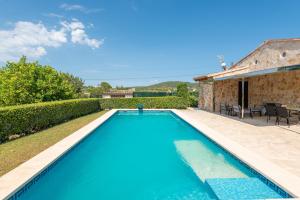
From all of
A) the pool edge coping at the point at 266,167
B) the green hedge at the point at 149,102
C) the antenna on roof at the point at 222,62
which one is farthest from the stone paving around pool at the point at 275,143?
the antenna on roof at the point at 222,62

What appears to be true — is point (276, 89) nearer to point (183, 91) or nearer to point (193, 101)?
point (193, 101)

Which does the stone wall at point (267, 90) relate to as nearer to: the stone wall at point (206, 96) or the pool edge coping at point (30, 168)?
the stone wall at point (206, 96)

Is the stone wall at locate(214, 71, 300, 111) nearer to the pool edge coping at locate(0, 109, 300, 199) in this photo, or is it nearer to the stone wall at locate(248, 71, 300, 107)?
the stone wall at locate(248, 71, 300, 107)

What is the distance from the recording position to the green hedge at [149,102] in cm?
2236

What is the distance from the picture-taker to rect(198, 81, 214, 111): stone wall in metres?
18.7

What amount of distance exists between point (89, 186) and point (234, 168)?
364 centimetres

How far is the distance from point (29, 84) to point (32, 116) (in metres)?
6.98

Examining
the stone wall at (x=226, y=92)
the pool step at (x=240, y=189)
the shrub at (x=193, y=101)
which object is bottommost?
the pool step at (x=240, y=189)

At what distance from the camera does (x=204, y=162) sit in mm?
6246

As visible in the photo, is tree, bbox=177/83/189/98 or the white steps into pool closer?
the white steps into pool

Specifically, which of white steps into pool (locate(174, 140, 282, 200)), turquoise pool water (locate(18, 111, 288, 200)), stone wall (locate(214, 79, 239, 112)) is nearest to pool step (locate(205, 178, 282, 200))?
white steps into pool (locate(174, 140, 282, 200))

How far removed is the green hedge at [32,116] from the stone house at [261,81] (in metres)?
10.7

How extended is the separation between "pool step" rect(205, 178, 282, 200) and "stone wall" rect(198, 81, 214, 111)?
1441 centimetres

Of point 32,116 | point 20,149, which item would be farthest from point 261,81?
point 20,149
